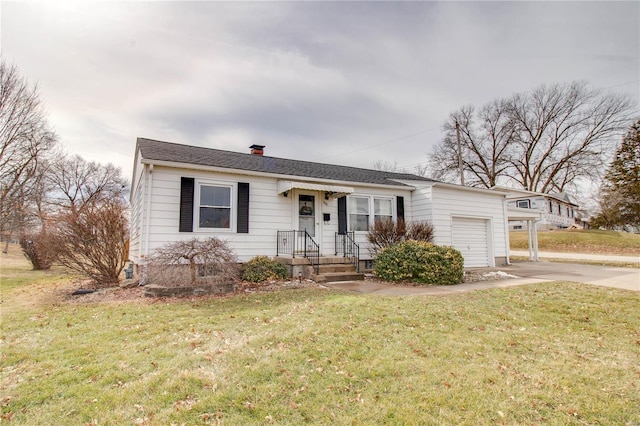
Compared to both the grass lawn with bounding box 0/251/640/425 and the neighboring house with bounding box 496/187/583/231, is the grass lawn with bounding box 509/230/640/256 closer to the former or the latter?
the neighboring house with bounding box 496/187/583/231

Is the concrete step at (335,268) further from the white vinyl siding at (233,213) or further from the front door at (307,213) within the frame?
the white vinyl siding at (233,213)

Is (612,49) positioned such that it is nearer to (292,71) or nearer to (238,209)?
(292,71)

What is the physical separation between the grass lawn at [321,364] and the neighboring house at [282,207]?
3.38 meters

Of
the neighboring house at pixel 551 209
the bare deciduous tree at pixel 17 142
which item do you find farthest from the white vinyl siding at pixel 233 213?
the neighboring house at pixel 551 209

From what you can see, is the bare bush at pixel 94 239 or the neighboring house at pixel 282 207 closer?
the bare bush at pixel 94 239

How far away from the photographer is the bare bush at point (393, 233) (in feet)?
36.4

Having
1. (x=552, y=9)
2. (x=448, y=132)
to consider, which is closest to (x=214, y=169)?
(x=552, y=9)

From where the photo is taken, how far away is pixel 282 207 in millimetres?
10391

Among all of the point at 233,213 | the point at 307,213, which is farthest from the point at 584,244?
the point at 233,213

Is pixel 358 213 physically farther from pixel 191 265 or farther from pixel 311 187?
pixel 191 265

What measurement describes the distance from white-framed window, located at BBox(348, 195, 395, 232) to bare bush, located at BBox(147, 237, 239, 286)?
5271 mm

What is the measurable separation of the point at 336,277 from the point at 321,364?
572 cm

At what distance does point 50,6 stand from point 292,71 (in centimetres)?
652

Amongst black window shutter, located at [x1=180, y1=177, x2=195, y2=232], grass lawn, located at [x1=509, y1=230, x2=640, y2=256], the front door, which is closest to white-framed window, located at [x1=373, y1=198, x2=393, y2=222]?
the front door
